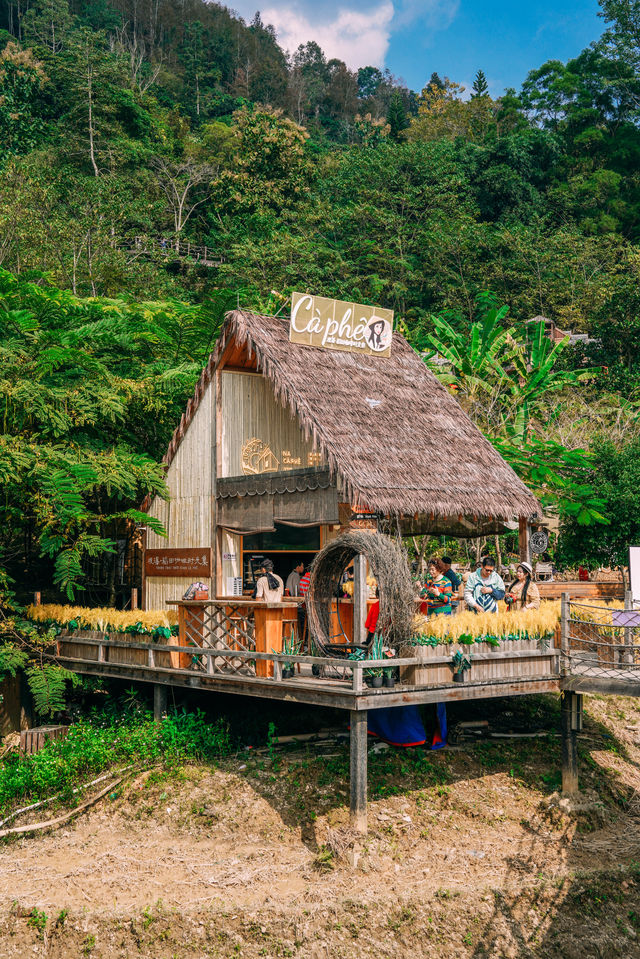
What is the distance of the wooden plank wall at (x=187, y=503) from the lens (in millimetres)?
16500

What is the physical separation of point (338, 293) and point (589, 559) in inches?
797

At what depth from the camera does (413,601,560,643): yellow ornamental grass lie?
12.0 metres

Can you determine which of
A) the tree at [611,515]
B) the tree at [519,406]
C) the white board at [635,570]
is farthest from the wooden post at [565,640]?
the tree at [611,515]

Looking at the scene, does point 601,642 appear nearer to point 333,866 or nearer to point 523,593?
point 523,593

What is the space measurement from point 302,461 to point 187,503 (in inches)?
111

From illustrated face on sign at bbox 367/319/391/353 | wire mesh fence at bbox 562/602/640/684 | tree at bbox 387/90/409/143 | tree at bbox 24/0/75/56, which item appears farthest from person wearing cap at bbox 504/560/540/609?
tree at bbox 24/0/75/56

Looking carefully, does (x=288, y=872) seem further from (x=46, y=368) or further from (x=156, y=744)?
(x=46, y=368)

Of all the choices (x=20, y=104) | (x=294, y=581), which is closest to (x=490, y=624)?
(x=294, y=581)

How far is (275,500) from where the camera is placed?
15.0 metres

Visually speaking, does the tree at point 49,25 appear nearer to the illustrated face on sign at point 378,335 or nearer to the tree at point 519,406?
the tree at point 519,406

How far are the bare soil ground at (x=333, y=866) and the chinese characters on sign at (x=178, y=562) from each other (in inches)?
152

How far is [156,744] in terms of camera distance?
14.3 metres

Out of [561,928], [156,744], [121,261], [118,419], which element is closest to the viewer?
[561,928]

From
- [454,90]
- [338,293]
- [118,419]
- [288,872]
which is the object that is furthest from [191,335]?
[454,90]
